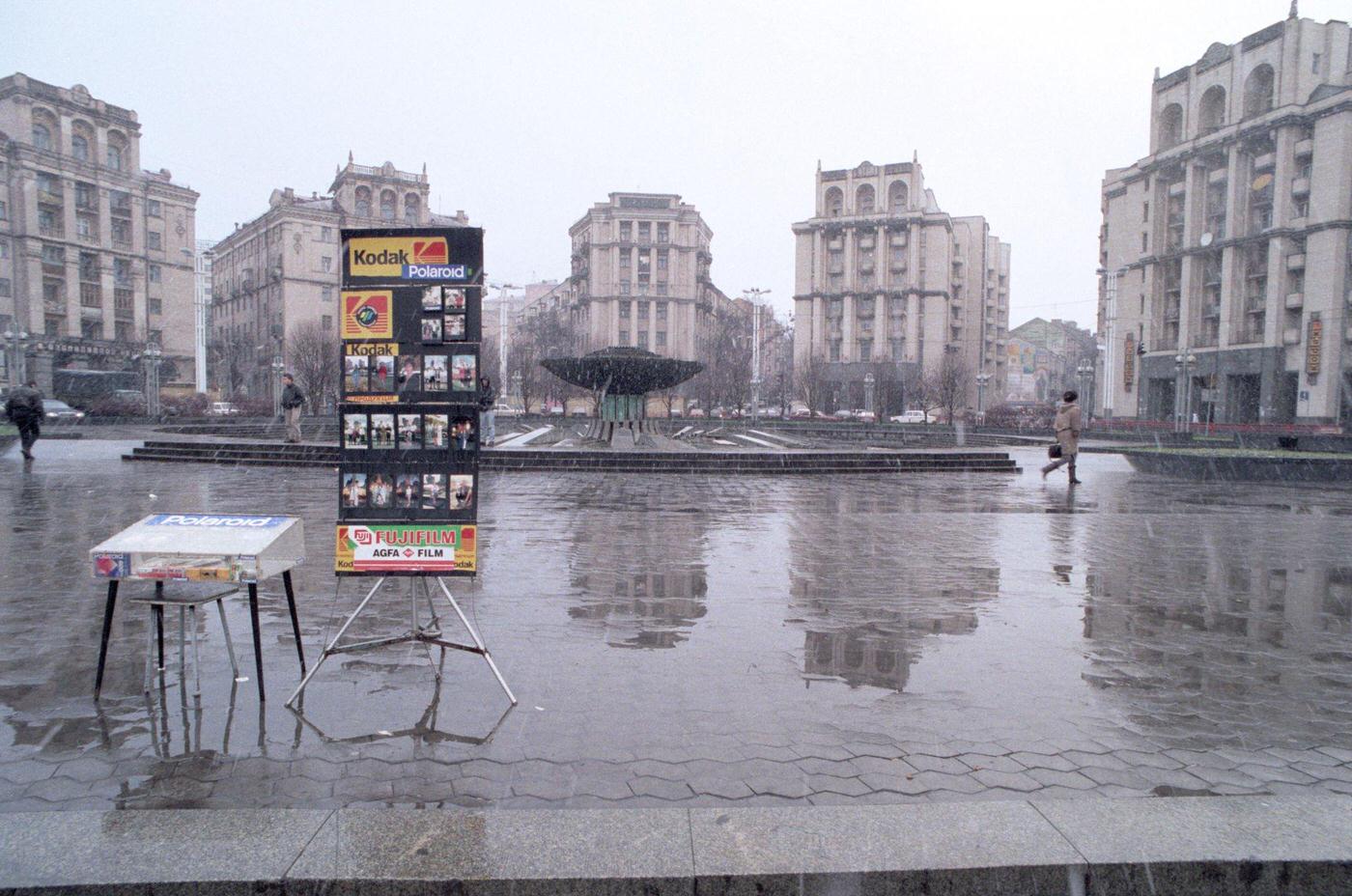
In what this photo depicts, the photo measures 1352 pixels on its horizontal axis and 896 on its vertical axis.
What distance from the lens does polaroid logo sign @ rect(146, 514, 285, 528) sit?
179 inches

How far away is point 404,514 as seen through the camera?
15.4 ft

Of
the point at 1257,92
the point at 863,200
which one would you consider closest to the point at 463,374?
the point at 1257,92

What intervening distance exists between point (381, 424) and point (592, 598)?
8.99 ft

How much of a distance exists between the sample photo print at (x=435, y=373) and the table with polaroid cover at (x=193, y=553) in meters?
1.06

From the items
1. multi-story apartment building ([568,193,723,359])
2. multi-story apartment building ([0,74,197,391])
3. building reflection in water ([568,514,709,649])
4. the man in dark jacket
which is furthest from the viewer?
multi-story apartment building ([568,193,723,359])

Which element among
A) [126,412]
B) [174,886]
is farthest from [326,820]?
[126,412]

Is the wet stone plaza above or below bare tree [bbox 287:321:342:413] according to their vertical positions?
below

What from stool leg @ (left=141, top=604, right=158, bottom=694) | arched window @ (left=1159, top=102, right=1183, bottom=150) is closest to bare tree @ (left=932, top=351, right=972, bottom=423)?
arched window @ (left=1159, top=102, right=1183, bottom=150)

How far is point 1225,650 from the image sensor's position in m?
5.64

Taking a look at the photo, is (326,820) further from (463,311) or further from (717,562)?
(717,562)

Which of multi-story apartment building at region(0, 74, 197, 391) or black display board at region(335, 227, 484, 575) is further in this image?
multi-story apartment building at region(0, 74, 197, 391)

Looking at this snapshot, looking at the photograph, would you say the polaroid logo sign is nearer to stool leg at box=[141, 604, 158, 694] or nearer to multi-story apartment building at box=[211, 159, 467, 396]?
stool leg at box=[141, 604, 158, 694]

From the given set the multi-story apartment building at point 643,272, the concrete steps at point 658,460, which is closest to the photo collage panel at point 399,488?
the concrete steps at point 658,460

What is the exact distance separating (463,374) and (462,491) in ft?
2.05
